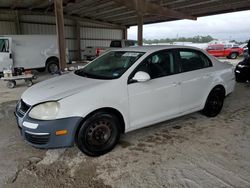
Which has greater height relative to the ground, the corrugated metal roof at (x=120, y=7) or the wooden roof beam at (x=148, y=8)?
the corrugated metal roof at (x=120, y=7)

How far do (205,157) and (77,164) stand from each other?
1.67 metres

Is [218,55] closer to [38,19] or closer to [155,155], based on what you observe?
[38,19]

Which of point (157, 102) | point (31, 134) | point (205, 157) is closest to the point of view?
point (31, 134)

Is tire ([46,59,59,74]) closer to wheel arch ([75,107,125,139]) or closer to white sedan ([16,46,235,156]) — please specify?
white sedan ([16,46,235,156])

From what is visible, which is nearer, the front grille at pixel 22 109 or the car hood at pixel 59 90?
the car hood at pixel 59 90

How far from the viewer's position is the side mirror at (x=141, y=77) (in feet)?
9.48

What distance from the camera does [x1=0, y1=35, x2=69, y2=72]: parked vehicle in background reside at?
30.9 ft

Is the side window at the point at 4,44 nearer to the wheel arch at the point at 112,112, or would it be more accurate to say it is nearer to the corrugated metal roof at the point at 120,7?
the corrugated metal roof at the point at 120,7

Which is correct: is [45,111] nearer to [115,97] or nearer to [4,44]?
[115,97]

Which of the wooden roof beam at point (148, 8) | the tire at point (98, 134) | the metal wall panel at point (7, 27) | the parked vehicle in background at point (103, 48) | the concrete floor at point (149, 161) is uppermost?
the wooden roof beam at point (148, 8)

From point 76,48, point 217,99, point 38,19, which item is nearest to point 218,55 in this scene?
point 76,48

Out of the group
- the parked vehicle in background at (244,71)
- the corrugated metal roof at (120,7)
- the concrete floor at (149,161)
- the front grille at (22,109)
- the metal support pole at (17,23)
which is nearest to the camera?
the concrete floor at (149,161)

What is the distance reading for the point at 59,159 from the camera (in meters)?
2.81

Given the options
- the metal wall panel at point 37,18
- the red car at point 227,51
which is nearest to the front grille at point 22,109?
the metal wall panel at point 37,18
